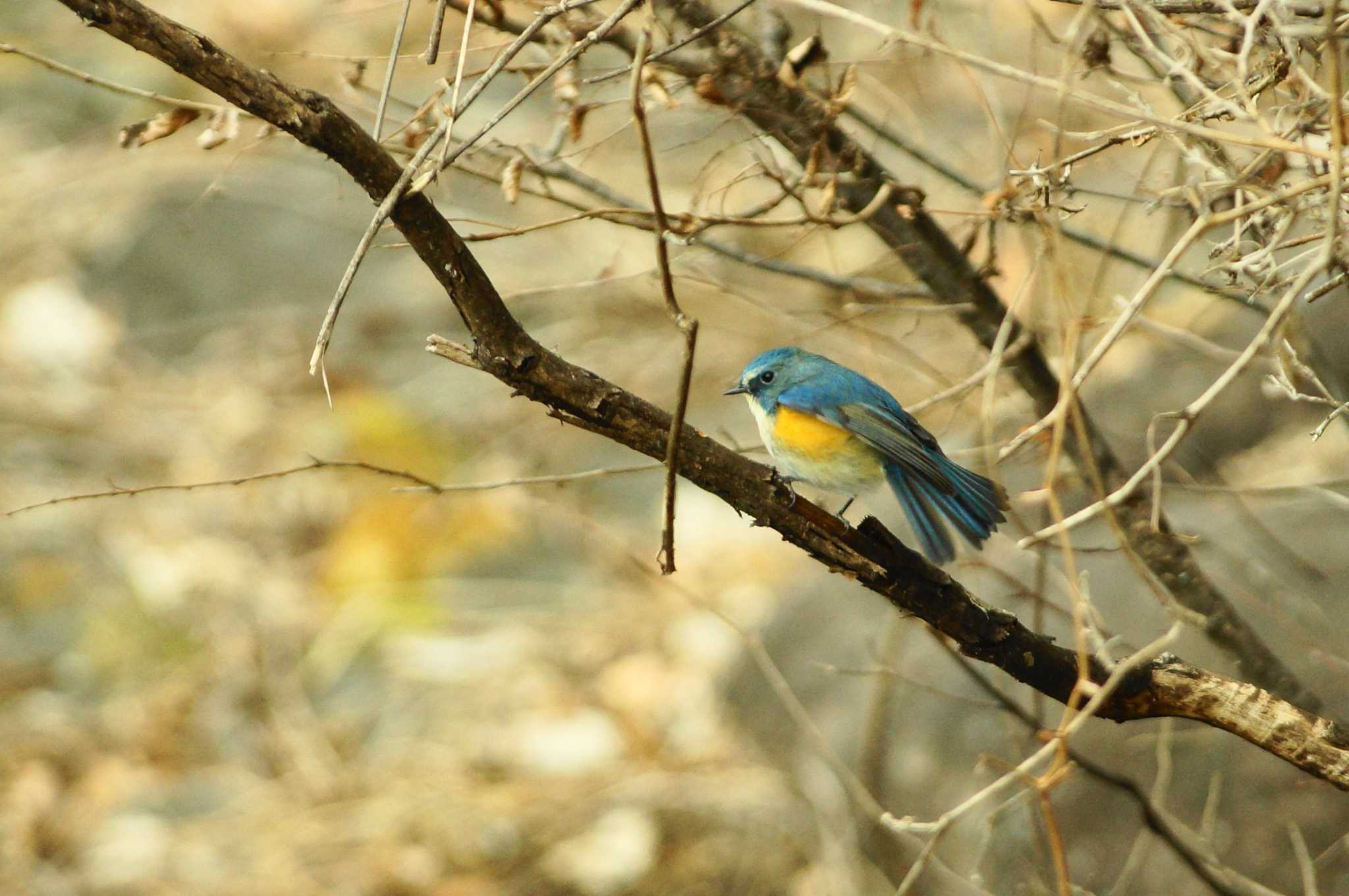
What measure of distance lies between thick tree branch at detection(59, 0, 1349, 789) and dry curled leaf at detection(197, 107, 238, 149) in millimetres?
883

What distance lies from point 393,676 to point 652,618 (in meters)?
1.62

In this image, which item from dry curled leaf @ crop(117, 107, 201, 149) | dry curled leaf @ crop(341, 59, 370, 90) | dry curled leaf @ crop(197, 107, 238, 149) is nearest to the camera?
dry curled leaf @ crop(117, 107, 201, 149)

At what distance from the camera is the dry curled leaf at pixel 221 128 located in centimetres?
299

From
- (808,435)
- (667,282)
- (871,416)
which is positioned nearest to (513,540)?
(808,435)

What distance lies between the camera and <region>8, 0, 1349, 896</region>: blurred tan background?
4.45 m

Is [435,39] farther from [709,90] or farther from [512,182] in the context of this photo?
[709,90]

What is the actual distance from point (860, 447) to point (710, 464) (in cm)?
125

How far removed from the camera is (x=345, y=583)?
7883 millimetres

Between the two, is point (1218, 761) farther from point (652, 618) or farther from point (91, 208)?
point (91, 208)

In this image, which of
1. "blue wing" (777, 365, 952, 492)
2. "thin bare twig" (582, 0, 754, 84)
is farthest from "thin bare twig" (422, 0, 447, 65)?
"blue wing" (777, 365, 952, 492)

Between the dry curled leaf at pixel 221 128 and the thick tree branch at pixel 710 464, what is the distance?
0.88 metres

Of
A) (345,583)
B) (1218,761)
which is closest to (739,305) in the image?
(345,583)

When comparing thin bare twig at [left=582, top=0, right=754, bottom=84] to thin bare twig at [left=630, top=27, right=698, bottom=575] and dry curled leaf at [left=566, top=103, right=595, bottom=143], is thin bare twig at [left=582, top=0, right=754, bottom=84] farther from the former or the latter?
thin bare twig at [left=630, top=27, right=698, bottom=575]

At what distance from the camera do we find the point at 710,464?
2529 mm
